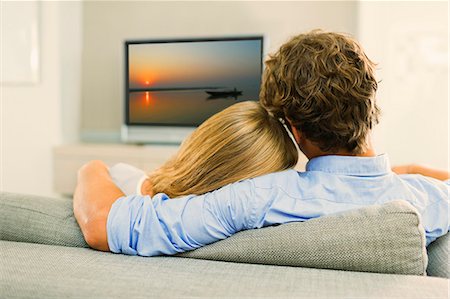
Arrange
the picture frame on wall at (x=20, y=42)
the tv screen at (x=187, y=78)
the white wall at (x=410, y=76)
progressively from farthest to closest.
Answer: the tv screen at (x=187, y=78)
the picture frame on wall at (x=20, y=42)
the white wall at (x=410, y=76)

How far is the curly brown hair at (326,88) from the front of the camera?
4.07ft

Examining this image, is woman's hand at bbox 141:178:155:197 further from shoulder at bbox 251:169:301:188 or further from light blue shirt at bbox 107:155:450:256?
shoulder at bbox 251:169:301:188

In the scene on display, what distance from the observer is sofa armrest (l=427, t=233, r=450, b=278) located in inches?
43.9

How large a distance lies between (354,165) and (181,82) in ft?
9.39

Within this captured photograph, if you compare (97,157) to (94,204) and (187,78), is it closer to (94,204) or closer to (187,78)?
(187,78)

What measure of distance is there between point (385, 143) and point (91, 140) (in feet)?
6.95

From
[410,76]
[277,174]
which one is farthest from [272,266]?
[410,76]

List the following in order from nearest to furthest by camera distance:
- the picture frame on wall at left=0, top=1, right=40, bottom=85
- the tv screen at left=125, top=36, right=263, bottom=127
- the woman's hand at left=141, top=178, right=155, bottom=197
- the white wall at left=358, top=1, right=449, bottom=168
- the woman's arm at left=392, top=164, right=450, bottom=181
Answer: the woman's hand at left=141, top=178, right=155, bottom=197 → the woman's arm at left=392, top=164, right=450, bottom=181 → the white wall at left=358, top=1, right=449, bottom=168 → the picture frame on wall at left=0, top=1, right=40, bottom=85 → the tv screen at left=125, top=36, right=263, bottom=127

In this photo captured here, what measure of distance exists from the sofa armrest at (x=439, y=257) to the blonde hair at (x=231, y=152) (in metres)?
0.34

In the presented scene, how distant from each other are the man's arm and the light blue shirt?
23mm

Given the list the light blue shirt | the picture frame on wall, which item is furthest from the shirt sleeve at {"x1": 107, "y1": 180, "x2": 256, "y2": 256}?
the picture frame on wall

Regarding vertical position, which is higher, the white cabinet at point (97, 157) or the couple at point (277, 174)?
the couple at point (277, 174)

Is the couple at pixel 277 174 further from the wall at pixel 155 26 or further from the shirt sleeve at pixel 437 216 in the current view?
the wall at pixel 155 26

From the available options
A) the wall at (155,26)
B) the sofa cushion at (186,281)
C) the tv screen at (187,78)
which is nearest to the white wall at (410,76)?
the wall at (155,26)
